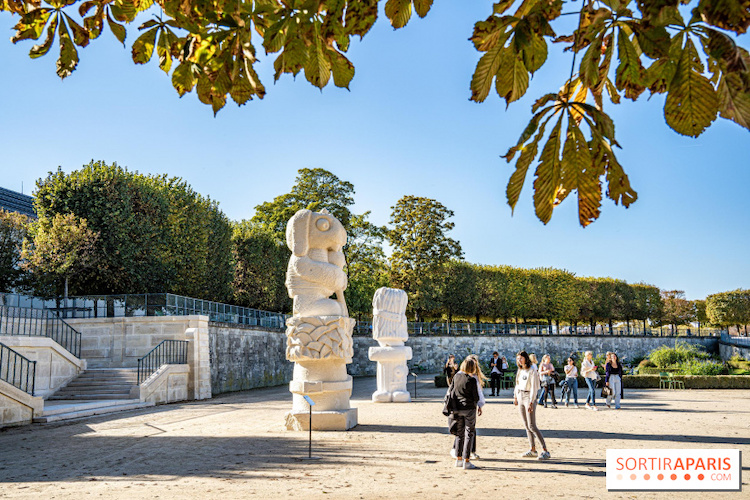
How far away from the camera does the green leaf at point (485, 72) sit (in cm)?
187

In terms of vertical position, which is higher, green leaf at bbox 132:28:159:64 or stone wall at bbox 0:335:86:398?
green leaf at bbox 132:28:159:64

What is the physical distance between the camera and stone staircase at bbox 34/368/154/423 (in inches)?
504

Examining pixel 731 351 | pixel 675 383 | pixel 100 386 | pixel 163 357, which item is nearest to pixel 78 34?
pixel 100 386

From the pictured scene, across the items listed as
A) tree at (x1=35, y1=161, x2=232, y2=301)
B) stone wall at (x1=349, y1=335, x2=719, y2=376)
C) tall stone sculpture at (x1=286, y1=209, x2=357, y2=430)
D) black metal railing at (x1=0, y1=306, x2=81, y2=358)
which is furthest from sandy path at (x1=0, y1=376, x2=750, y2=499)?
stone wall at (x1=349, y1=335, x2=719, y2=376)

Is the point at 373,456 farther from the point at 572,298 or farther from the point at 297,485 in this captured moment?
the point at 572,298

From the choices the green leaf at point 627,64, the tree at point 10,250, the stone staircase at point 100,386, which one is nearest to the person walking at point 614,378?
the stone staircase at point 100,386

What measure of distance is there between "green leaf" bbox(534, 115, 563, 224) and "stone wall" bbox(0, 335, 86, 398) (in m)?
15.6

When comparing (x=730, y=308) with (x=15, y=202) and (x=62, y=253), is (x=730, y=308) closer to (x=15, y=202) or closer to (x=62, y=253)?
(x=62, y=253)

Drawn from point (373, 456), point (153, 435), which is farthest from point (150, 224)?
point (373, 456)

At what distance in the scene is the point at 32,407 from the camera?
11844 millimetres

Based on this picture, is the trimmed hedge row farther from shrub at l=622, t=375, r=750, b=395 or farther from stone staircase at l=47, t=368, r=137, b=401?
stone staircase at l=47, t=368, r=137, b=401

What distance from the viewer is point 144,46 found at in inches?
104

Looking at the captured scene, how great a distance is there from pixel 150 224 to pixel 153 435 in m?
13.8

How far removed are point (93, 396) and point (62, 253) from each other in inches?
245
